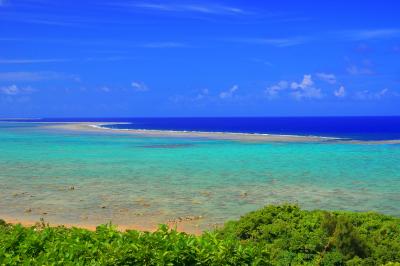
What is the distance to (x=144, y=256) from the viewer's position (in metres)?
6.52

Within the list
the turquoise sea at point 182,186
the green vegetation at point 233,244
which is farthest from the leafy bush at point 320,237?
the turquoise sea at point 182,186

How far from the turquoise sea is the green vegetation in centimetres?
684

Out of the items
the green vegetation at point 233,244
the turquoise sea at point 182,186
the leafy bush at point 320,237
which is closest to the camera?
the green vegetation at point 233,244

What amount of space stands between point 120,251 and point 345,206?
54.4 feet

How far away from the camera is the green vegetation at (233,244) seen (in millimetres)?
6551

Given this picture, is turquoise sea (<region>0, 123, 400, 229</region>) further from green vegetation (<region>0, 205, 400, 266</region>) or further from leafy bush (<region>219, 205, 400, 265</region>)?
green vegetation (<region>0, 205, 400, 266</region>)

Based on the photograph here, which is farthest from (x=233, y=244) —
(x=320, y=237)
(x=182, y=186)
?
(x=182, y=186)

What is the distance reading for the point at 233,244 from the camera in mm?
6938

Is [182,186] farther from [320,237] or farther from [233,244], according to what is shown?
[233,244]

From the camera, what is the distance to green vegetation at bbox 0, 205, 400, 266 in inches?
258

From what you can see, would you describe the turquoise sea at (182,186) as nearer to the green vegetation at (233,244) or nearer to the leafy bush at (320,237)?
the leafy bush at (320,237)

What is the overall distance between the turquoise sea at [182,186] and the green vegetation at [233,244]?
6.84 meters

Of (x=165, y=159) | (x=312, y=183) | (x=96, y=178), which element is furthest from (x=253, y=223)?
(x=165, y=159)

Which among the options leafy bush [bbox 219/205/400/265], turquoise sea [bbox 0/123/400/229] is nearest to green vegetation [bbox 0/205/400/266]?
leafy bush [bbox 219/205/400/265]
